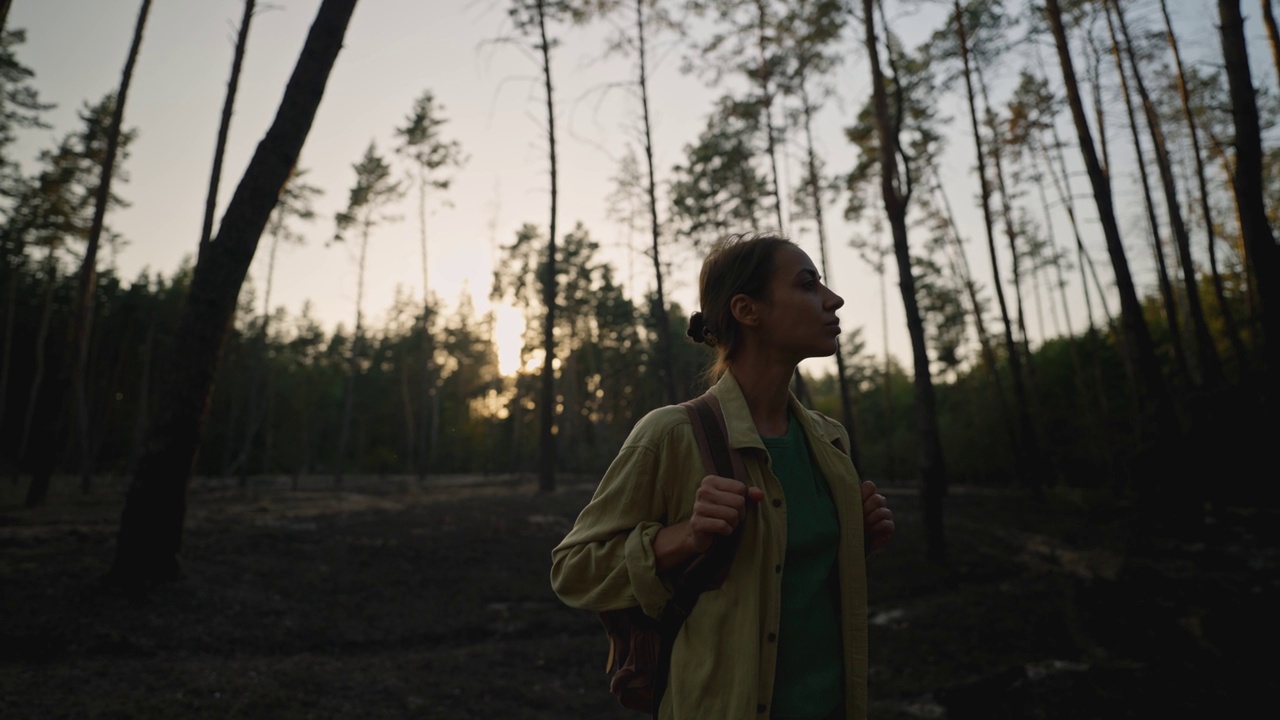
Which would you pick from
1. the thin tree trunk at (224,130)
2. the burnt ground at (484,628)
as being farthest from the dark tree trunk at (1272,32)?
the thin tree trunk at (224,130)

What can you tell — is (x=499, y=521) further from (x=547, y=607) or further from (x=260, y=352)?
(x=260, y=352)

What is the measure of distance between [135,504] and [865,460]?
34202 mm

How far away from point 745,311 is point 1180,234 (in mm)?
18708

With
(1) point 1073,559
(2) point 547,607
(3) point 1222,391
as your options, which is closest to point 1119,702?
(2) point 547,607

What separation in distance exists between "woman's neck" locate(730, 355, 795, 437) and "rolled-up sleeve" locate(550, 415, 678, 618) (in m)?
0.34

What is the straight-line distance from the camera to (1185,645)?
19.2 ft

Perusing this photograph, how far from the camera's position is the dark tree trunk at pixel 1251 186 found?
6816 millimetres

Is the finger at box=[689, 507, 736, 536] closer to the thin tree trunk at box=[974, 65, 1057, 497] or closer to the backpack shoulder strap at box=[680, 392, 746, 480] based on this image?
the backpack shoulder strap at box=[680, 392, 746, 480]

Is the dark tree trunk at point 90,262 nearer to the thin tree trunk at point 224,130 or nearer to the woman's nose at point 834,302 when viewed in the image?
the thin tree trunk at point 224,130

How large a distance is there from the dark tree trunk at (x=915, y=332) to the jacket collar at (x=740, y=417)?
31.3ft

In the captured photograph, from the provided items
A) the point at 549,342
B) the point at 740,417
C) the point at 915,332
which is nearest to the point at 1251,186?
the point at 915,332

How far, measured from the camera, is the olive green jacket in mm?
1472

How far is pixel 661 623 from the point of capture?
1.59 m

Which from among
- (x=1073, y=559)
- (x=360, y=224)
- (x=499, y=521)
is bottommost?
(x=1073, y=559)
